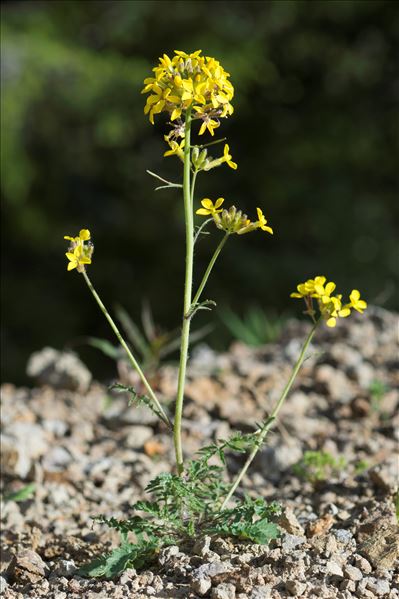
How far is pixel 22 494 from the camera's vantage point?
250 centimetres

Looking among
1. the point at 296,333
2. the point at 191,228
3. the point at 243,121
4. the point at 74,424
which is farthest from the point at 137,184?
the point at 191,228

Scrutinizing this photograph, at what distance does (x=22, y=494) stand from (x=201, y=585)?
0.93m

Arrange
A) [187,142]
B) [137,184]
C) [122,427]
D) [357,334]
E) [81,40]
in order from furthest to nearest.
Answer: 1. [137,184]
2. [81,40]
3. [357,334]
4. [122,427]
5. [187,142]

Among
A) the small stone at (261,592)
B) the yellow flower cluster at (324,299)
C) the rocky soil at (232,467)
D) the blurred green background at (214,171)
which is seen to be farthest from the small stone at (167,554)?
the blurred green background at (214,171)

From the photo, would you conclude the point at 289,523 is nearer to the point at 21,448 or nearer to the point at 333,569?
the point at 333,569

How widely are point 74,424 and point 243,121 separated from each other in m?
4.29

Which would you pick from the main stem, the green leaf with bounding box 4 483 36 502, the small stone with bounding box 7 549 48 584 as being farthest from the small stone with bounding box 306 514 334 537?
the green leaf with bounding box 4 483 36 502

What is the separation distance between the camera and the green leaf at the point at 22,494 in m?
2.49

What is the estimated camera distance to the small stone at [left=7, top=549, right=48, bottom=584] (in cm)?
192

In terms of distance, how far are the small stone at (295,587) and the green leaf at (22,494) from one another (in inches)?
39.9

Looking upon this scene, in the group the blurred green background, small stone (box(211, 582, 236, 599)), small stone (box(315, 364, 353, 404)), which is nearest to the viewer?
small stone (box(211, 582, 236, 599))

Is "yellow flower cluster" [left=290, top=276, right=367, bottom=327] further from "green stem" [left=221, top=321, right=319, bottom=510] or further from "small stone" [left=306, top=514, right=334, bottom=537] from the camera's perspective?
"small stone" [left=306, top=514, right=334, bottom=537]

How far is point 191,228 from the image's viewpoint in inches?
72.2

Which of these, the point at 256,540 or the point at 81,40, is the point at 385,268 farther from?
the point at 256,540
